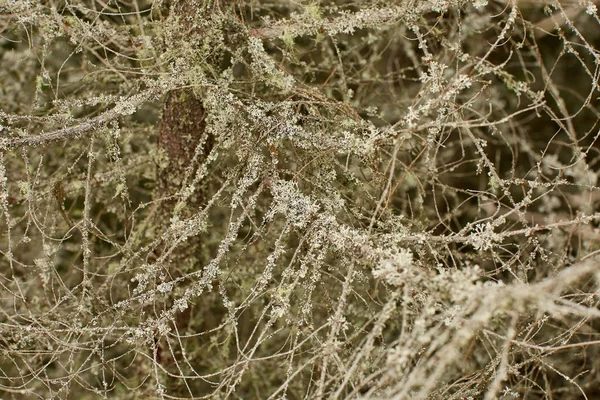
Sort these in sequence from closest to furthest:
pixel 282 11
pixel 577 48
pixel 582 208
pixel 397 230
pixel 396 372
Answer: pixel 396 372
pixel 397 230
pixel 582 208
pixel 282 11
pixel 577 48

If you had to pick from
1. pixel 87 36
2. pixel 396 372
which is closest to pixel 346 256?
pixel 396 372

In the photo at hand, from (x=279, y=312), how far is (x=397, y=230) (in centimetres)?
35

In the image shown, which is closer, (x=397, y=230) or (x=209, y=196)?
(x=397, y=230)

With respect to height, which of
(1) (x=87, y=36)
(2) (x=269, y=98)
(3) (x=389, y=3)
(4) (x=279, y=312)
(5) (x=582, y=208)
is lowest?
(5) (x=582, y=208)

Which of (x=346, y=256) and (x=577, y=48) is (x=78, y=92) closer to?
(x=346, y=256)

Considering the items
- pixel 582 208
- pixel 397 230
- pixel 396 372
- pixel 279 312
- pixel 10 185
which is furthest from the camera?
pixel 582 208

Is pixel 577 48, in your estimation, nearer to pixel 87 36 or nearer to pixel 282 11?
pixel 282 11

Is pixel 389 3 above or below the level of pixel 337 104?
above

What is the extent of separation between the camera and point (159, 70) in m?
1.52

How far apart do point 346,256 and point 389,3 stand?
2.35ft

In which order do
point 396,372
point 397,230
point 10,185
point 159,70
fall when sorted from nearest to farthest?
1. point 396,372
2. point 397,230
3. point 159,70
4. point 10,185

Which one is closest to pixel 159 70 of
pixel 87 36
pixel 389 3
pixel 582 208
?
pixel 87 36

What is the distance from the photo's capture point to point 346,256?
4.27 feet

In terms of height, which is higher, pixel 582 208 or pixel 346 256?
pixel 346 256
